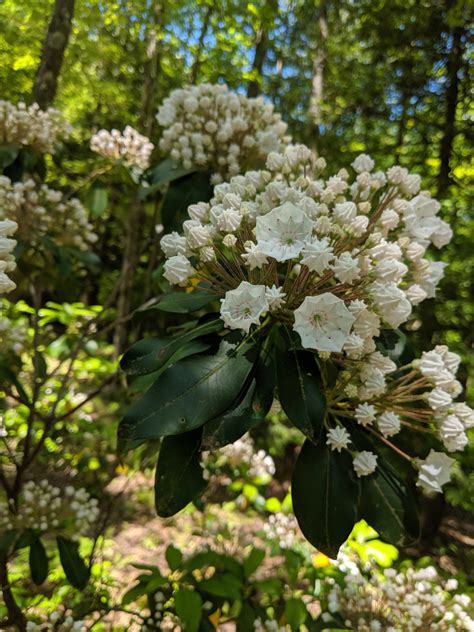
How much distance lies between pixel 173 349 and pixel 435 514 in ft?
11.4

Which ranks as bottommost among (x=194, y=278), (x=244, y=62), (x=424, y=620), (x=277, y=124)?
(x=424, y=620)

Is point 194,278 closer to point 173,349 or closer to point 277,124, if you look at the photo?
point 173,349

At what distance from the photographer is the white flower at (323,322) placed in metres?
0.84

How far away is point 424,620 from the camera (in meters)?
1.39

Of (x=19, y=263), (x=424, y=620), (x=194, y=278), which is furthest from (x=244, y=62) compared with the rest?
(x=424, y=620)

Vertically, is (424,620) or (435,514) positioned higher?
(424,620)

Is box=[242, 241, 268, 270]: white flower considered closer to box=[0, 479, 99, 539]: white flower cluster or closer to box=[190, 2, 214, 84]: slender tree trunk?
box=[0, 479, 99, 539]: white flower cluster

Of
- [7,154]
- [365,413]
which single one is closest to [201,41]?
[7,154]

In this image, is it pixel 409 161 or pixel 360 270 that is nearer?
pixel 360 270

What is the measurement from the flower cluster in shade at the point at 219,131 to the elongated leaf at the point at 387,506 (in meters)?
1.10

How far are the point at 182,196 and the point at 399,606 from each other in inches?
60.1

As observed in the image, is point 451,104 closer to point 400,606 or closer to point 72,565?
point 400,606

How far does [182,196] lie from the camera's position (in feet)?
5.46

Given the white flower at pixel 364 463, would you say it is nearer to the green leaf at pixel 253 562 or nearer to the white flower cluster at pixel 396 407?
the white flower cluster at pixel 396 407
